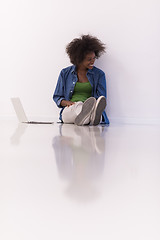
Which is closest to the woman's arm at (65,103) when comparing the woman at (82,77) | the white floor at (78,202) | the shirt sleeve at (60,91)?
the woman at (82,77)

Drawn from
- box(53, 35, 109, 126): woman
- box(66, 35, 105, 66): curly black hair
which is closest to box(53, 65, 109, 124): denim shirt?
box(53, 35, 109, 126): woman

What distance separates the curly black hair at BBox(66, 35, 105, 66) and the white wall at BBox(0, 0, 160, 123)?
9.9 inches

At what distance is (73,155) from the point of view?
87 centimetres

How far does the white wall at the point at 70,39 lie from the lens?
3705mm

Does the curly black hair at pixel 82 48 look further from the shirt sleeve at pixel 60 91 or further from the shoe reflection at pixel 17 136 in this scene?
the shoe reflection at pixel 17 136

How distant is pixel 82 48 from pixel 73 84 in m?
0.38

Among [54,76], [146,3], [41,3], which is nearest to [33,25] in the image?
[41,3]

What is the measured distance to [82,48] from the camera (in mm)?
3518

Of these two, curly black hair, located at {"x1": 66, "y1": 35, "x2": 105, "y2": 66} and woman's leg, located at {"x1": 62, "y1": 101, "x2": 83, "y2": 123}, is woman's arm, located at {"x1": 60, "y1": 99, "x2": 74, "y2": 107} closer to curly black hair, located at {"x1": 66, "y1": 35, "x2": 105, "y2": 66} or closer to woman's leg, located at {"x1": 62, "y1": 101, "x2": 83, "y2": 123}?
woman's leg, located at {"x1": 62, "y1": 101, "x2": 83, "y2": 123}

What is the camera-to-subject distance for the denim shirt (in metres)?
3.53

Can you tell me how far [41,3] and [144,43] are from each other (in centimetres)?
129

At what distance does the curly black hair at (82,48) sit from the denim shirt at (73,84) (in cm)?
12

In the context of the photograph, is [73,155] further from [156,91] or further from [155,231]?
[156,91]

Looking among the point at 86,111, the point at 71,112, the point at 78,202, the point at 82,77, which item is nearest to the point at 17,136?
the point at 78,202
